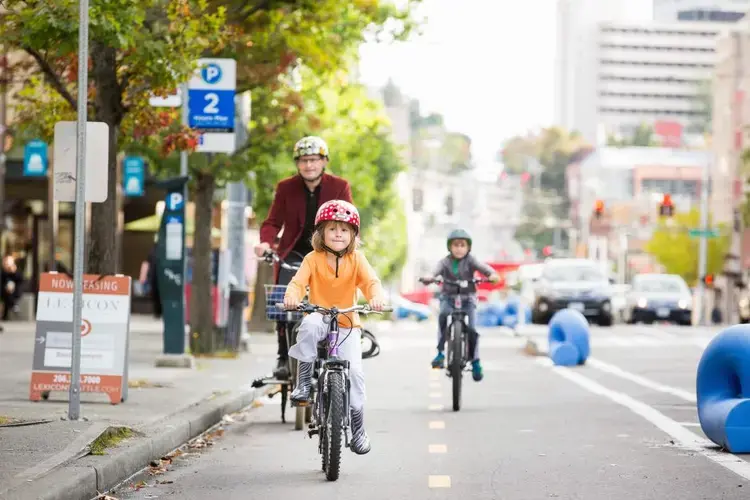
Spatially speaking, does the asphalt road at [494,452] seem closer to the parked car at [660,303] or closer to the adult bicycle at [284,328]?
the adult bicycle at [284,328]

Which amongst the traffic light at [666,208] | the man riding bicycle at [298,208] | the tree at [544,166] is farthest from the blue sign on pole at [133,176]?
the tree at [544,166]

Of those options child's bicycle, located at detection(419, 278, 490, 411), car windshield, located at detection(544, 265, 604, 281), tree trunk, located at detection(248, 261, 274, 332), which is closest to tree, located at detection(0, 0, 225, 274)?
child's bicycle, located at detection(419, 278, 490, 411)

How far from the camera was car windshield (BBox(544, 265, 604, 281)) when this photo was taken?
44000 mm

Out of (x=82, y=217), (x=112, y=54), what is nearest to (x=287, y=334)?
(x=82, y=217)

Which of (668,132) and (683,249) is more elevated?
(668,132)

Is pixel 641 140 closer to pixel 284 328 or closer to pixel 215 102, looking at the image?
pixel 215 102

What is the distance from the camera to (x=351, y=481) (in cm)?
1084

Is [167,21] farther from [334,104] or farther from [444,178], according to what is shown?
[444,178]

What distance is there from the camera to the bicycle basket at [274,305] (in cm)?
1337

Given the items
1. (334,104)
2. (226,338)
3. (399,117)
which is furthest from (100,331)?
(399,117)

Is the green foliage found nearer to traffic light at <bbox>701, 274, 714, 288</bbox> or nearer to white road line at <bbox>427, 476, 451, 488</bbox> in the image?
traffic light at <bbox>701, 274, 714, 288</bbox>

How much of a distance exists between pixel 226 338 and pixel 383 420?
10513 millimetres

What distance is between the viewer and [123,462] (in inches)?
427

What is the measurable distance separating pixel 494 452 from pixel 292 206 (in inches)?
108
